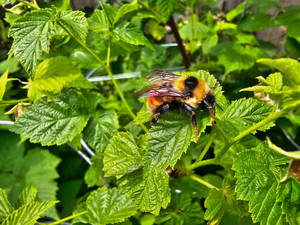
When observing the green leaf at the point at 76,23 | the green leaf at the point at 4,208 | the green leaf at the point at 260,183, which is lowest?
the green leaf at the point at 4,208

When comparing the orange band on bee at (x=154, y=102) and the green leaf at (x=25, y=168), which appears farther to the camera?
the green leaf at (x=25, y=168)

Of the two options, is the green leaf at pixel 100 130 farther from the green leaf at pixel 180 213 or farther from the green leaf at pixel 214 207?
the green leaf at pixel 214 207

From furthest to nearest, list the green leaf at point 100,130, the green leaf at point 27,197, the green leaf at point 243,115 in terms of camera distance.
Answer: the green leaf at point 100,130 < the green leaf at point 27,197 < the green leaf at point 243,115

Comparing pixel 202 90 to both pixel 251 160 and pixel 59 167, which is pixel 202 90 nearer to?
pixel 251 160

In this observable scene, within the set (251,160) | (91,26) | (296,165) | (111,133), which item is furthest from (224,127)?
(91,26)

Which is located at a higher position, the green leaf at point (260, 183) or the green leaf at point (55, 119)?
the green leaf at point (260, 183)

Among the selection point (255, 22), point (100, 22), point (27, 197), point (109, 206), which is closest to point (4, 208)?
point (27, 197)

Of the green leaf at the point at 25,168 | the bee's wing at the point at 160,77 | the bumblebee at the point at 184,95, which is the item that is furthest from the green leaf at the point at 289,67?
the green leaf at the point at 25,168
